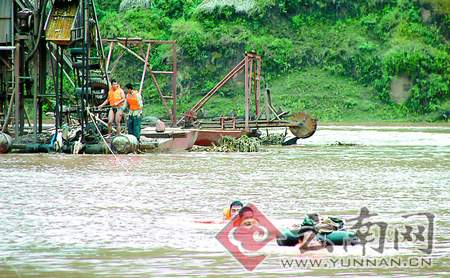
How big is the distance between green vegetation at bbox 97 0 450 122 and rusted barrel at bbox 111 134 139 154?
26.7 meters

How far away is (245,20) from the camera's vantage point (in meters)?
58.8

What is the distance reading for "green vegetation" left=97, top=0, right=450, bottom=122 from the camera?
182 feet

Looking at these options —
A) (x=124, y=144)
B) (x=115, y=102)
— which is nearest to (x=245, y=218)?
(x=124, y=144)

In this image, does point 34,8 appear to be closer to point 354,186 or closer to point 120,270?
point 354,186

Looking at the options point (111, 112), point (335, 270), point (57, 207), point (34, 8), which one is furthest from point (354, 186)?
point (34, 8)

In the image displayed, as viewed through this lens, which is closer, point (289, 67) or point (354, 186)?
point (354, 186)

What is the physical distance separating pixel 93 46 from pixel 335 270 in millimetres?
21548

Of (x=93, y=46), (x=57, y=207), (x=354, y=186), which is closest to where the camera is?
(x=57, y=207)

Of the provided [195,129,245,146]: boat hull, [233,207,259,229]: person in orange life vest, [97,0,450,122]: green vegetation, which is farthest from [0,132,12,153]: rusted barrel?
[97,0,450,122]: green vegetation

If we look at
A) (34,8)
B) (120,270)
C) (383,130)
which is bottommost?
(383,130)

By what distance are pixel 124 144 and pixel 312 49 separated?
1270 inches

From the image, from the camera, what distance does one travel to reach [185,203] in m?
16.0

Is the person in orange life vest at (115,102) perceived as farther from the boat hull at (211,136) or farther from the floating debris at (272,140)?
the floating debris at (272,140)

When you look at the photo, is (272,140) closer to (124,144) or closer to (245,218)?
(124,144)
